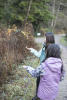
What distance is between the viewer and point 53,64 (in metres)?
3.32

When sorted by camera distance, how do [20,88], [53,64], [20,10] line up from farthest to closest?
[20,10], [20,88], [53,64]

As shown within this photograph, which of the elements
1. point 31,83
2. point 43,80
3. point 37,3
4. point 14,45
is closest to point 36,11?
point 37,3

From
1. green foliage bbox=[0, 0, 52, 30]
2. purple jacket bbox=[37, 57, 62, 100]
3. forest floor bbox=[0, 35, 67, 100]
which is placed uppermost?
purple jacket bbox=[37, 57, 62, 100]

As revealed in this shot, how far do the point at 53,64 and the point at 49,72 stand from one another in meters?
0.15

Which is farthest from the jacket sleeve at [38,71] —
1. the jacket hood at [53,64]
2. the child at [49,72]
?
the jacket hood at [53,64]

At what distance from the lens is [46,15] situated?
27984 mm

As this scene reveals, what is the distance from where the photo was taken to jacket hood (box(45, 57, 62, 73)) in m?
3.30

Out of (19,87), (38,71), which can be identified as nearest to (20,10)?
(19,87)

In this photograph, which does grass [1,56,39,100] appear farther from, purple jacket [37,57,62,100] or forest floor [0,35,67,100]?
purple jacket [37,57,62,100]

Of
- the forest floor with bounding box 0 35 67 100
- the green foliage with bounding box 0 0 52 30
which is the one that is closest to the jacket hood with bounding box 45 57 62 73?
the forest floor with bounding box 0 35 67 100

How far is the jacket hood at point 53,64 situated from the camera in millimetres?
3305

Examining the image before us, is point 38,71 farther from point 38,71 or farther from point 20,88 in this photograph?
point 20,88

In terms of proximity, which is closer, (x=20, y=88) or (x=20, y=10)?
(x=20, y=88)

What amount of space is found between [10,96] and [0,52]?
176cm
